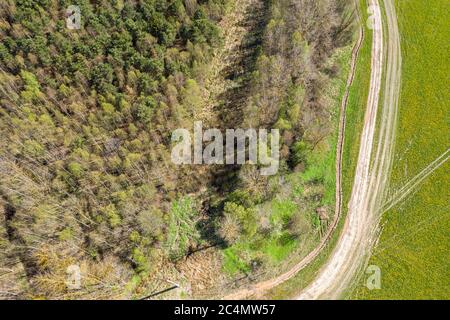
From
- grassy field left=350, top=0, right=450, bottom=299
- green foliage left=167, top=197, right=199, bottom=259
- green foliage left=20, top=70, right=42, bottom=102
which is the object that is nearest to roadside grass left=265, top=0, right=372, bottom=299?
grassy field left=350, top=0, right=450, bottom=299

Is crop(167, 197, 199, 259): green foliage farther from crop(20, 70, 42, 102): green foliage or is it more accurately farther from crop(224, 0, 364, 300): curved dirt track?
crop(20, 70, 42, 102): green foliage

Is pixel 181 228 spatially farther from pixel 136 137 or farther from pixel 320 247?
pixel 320 247

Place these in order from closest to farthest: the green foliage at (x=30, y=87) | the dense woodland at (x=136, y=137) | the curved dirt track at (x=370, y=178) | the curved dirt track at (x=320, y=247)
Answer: the curved dirt track at (x=320, y=247) < the dense woodland at (x=136, y=137) < the curved dirt track at (x=370, y=178) < the green foliage at (x=30, y=87)

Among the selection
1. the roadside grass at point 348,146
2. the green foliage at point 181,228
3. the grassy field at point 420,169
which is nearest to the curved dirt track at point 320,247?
the roadside grass at point 348,146

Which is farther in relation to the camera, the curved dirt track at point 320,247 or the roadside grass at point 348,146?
the roadside grass at point 348,146

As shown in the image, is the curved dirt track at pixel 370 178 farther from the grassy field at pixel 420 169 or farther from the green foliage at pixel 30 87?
the green foliage at pixel 30 87
